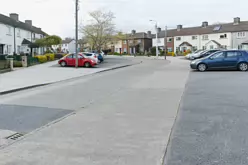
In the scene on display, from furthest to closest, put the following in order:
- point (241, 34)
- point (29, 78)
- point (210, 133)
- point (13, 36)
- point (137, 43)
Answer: point (137, 43), point (241, 34), point (13, 36), point (29, 78), point (210, 133)

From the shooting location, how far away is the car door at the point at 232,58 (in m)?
23.0

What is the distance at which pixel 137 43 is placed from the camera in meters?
97.4

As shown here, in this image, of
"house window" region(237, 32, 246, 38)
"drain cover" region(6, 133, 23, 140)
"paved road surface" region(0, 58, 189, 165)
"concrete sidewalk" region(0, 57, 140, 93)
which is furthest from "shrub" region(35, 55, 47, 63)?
"house window" region(237, 32, 246, 38)

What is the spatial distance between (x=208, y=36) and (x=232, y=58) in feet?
181

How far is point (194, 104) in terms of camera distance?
9492mm

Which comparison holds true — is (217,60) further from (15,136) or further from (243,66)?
(15,136)

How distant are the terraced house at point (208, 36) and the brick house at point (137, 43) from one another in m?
7.01

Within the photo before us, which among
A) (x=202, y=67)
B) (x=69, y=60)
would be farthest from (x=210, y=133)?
(x=69, y=60)

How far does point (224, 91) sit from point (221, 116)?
469 centimetres

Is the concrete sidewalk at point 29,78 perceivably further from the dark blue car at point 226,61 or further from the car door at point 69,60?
the dark blue car at point 226,61

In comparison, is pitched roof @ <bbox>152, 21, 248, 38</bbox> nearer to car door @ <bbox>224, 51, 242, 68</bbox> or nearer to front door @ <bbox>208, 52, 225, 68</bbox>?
car door @ <bbox>224, 51, 242, 68</bbox>

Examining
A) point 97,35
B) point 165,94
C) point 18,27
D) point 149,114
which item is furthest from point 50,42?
point 149,114

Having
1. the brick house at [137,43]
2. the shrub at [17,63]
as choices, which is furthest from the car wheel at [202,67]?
the brick house at [137,43]

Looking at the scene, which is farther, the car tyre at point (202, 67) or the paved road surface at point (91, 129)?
the car tyre at point (202, 67)
